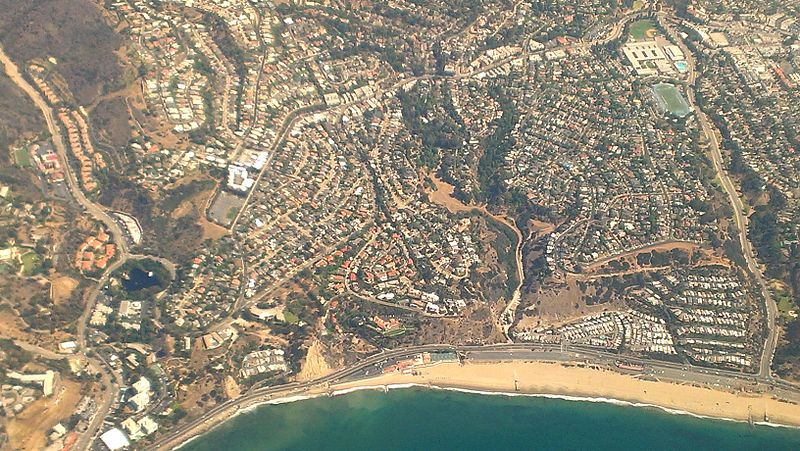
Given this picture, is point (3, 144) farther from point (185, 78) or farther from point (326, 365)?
point (326, 365)

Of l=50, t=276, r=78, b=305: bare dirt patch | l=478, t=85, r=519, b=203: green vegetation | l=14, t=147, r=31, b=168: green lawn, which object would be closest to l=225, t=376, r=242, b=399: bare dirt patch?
l=50, t=276, r=78, b=305: bare dirt patch

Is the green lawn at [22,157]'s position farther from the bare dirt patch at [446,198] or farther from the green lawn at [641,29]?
the green lawn at [641,29]

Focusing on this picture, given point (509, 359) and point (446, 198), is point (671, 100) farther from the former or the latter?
point (509, 359)

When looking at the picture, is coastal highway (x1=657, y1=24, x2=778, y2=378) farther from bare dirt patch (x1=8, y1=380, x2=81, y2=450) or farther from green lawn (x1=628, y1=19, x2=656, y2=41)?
bare dirt patch (x1=8, y1=380, x2=81, y2=450)

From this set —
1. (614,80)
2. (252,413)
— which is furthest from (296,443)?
(614,80)

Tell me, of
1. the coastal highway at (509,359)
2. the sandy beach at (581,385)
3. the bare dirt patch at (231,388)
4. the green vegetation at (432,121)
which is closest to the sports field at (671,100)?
the green vegetation at (432,121)
